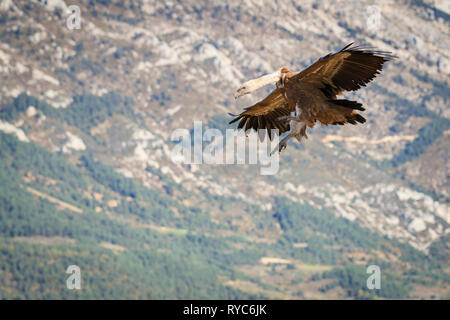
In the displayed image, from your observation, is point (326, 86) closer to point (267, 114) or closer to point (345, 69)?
point (345, 69)

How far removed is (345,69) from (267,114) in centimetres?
204

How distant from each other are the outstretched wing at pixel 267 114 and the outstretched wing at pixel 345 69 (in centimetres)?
90

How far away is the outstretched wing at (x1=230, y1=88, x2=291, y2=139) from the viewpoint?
46.6 ft

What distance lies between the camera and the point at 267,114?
48.5ft

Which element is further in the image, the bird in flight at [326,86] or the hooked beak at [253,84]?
the bird in flight at [326,86]

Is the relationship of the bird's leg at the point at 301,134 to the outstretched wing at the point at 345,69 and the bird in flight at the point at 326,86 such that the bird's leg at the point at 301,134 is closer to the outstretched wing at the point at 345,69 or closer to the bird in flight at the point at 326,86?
the bird in flight at the point at 326,86

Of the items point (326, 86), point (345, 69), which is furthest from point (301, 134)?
point (345, 69)

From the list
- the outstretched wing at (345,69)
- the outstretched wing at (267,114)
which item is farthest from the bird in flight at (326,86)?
the outstretched wing at (267,114)

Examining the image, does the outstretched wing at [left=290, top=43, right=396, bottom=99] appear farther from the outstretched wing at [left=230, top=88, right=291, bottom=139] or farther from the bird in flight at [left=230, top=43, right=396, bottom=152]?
the outstretched wing at [left=230, top=88, right=291, bottom=139]

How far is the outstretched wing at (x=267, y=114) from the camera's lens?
559 inches
